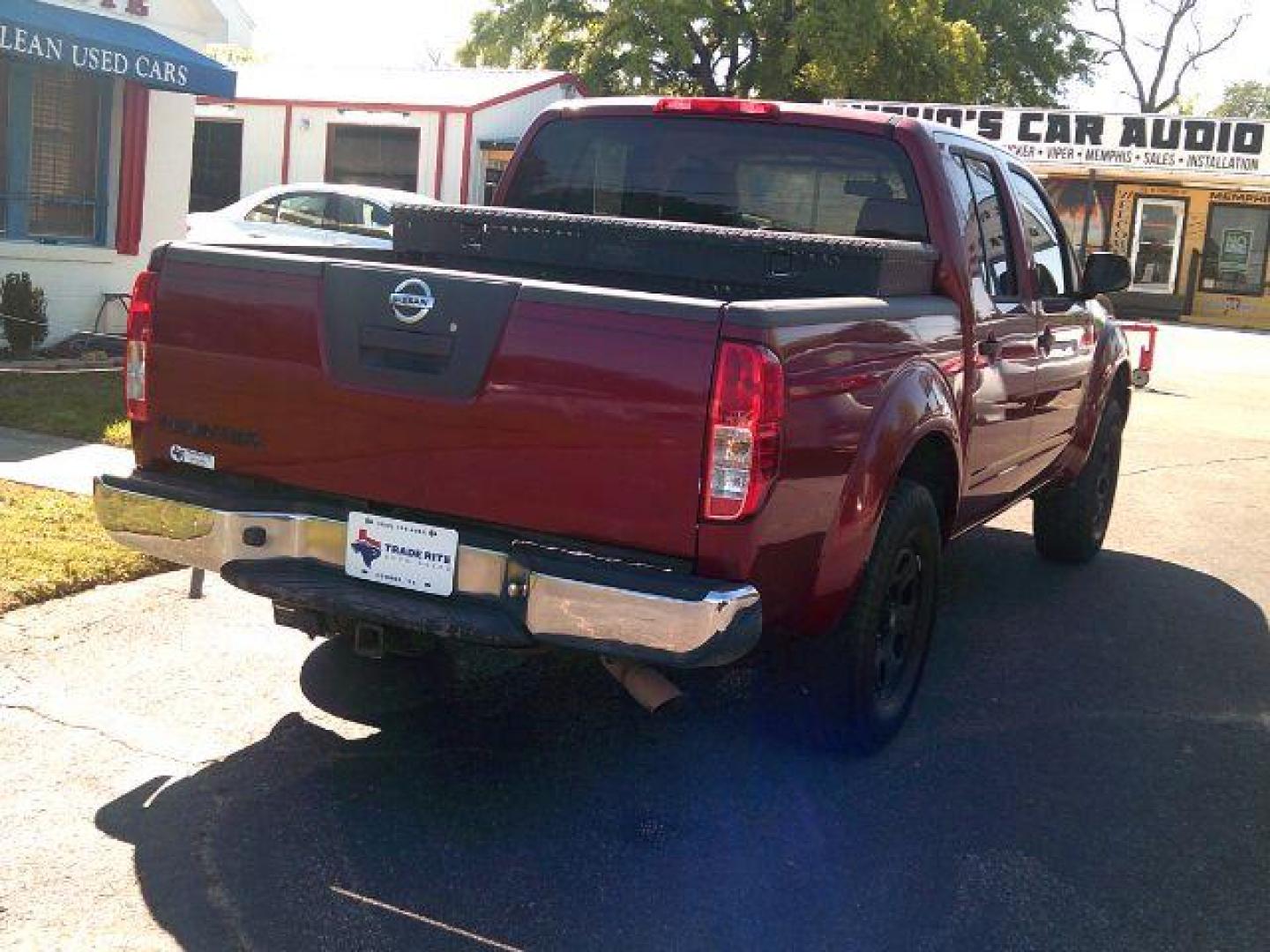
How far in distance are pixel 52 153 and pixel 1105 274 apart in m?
9.44

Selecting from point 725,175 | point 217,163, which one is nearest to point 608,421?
point 725,175

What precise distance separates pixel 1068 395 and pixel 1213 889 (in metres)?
3.22

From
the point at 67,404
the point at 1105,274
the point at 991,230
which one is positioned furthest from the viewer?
the point at 67,404

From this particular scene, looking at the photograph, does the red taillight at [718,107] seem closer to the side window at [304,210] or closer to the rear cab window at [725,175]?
the rear cab window at [725,175]

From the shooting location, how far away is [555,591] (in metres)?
3.55

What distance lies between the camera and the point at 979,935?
352 cm

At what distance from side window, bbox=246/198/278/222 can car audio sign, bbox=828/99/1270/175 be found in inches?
682

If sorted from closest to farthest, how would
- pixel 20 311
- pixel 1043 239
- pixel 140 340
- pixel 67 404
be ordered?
pixel 140 340 → pixel 1043 239 → pixel 67 404 → pixel 20 311

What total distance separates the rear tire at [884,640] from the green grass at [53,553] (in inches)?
106

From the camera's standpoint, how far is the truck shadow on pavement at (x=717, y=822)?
138 inches

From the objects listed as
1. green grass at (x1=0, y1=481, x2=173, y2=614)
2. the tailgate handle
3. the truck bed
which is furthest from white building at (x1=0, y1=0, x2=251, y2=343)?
the tailgate handle

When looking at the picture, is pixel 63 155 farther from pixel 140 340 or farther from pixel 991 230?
pixel 991 230

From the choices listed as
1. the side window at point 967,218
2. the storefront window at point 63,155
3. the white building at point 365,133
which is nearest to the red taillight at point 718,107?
the side window at point 967,218

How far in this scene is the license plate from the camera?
3.76 metres
